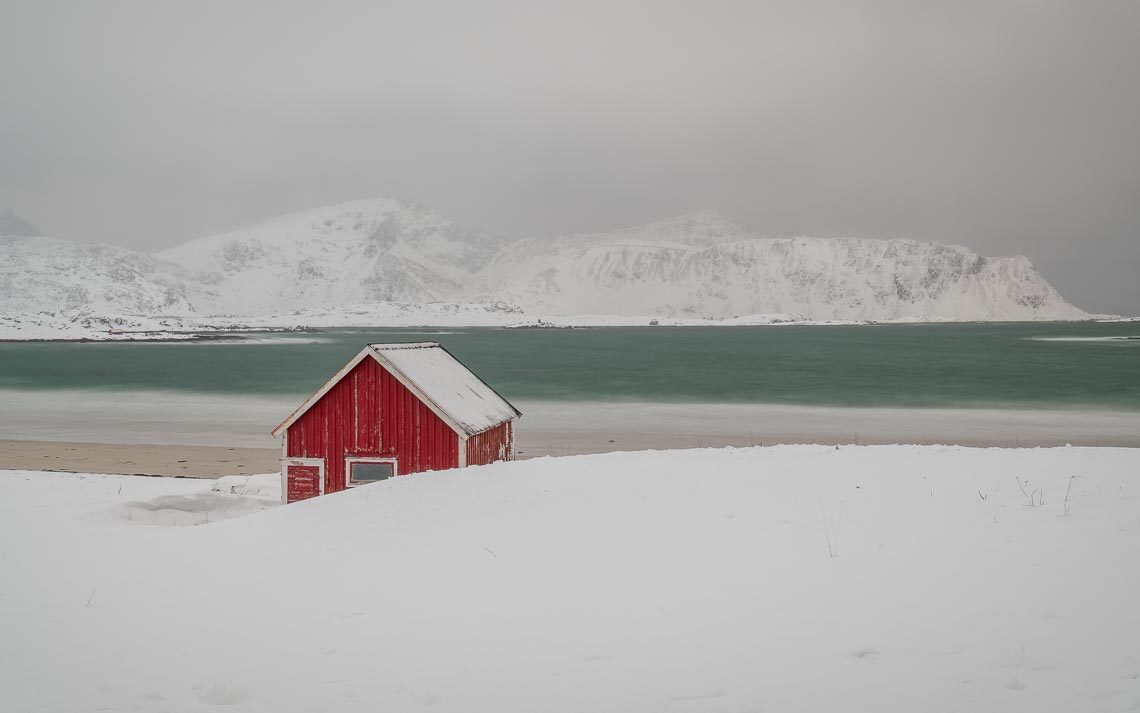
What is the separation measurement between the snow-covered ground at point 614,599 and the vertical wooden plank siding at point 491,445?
5047mm

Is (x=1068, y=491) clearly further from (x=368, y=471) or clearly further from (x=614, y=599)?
(x=368, y=471)

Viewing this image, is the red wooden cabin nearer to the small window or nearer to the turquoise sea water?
the small window

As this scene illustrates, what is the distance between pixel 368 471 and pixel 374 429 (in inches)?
43.4

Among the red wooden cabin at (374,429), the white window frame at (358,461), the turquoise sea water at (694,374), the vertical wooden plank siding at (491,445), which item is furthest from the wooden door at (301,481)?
the turquoise sea water at (694,374)

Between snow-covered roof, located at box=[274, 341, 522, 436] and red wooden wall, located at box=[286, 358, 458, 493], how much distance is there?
11.1 inches

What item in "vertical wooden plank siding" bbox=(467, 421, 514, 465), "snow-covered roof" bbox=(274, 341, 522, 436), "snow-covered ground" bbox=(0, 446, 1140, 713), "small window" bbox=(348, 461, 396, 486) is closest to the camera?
"snow-covered ground" bbox=(0, 446, 1140, 713)

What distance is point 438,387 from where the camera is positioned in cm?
2058

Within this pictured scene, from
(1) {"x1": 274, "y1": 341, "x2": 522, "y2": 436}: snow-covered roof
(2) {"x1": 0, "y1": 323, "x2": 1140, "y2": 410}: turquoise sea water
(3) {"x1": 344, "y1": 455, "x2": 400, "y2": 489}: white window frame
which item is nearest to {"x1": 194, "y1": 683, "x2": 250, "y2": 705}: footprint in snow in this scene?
(1) {"x1": 274, "y1": 341, "x2": 522, "y2": 436}: snow-covered roof

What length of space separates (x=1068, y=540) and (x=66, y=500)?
2126 centimetres

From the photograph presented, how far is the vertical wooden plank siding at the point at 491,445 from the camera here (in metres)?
20.3

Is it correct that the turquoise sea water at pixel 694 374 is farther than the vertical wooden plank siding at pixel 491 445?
Yes

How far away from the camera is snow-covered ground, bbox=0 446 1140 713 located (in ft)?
22.1

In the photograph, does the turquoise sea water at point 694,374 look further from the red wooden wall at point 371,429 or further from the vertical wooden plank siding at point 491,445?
the red wooden wall at point 371,429

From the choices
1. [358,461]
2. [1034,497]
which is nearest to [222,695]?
[1034,497]
